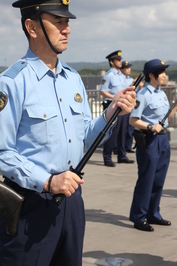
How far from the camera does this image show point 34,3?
324cm

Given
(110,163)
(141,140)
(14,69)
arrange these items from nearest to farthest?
(14,69) → (141,140) → (110,163)

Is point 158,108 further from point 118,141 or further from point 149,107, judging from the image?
point 118,141

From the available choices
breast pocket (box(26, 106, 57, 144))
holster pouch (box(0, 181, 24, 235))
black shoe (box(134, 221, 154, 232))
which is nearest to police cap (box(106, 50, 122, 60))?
black shoe (box(134, 221, 154, 232))

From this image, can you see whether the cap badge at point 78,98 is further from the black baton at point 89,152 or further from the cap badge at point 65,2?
the cap badge at point 65,2

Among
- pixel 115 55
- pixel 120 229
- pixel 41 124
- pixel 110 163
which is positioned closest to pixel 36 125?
pixel 41 124

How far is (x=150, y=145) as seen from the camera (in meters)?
6.96

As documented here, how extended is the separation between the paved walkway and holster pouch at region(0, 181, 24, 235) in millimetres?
2617

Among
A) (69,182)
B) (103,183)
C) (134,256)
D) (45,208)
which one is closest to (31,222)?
(45,208)

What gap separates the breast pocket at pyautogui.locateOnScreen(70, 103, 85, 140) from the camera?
3336 mm

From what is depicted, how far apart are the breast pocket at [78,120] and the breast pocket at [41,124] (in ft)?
0.58

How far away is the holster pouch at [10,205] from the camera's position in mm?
3090

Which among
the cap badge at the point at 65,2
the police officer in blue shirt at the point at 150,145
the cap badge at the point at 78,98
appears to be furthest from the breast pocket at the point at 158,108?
the cap badge at the point at 65,2

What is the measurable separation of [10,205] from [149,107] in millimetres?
4147

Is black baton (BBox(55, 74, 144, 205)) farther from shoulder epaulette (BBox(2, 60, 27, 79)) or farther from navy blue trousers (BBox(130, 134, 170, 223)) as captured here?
navy blue trousers (BBox(130, 134, 170, 223))
